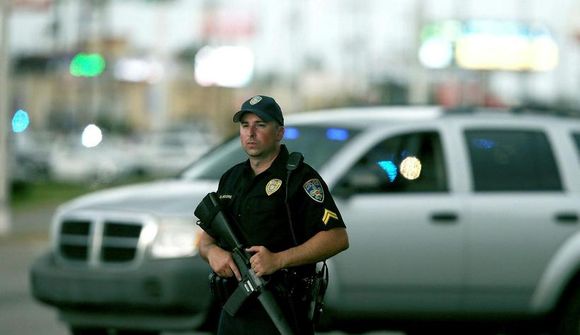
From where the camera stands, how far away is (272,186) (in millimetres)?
6129

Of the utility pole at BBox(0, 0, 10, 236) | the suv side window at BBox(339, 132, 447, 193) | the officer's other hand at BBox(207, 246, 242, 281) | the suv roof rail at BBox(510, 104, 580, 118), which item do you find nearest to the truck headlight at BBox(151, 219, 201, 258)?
the suv side window at BBox(339, 132, 447, 193)

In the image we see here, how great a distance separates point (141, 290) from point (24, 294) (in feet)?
19.0

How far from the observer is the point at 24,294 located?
15.6m

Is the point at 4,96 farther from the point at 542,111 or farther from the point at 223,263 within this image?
the point at 223,263

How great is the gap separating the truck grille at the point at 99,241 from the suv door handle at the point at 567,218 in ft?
9.51

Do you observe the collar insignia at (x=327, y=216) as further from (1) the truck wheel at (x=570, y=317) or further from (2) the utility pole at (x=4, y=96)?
(2) the utility pole at (x=4, y=96)

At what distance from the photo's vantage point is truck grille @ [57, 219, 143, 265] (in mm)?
10422

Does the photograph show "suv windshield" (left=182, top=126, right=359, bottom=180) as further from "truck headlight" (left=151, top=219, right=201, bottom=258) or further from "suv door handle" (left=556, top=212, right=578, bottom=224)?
"suv door handle" (left=556, top=212, right=578, bottom=224)

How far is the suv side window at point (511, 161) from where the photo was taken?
10.8 meters

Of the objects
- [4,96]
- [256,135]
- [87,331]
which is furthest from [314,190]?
[4,96]

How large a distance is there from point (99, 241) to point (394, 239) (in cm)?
202

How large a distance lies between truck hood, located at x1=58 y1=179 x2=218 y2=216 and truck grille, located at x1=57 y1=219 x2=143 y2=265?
12 cm

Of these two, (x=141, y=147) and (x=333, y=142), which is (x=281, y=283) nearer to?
(x=333, y=142)

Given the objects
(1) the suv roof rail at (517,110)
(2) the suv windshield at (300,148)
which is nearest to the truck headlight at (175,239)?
(2) the suv windshield at (300,148)
